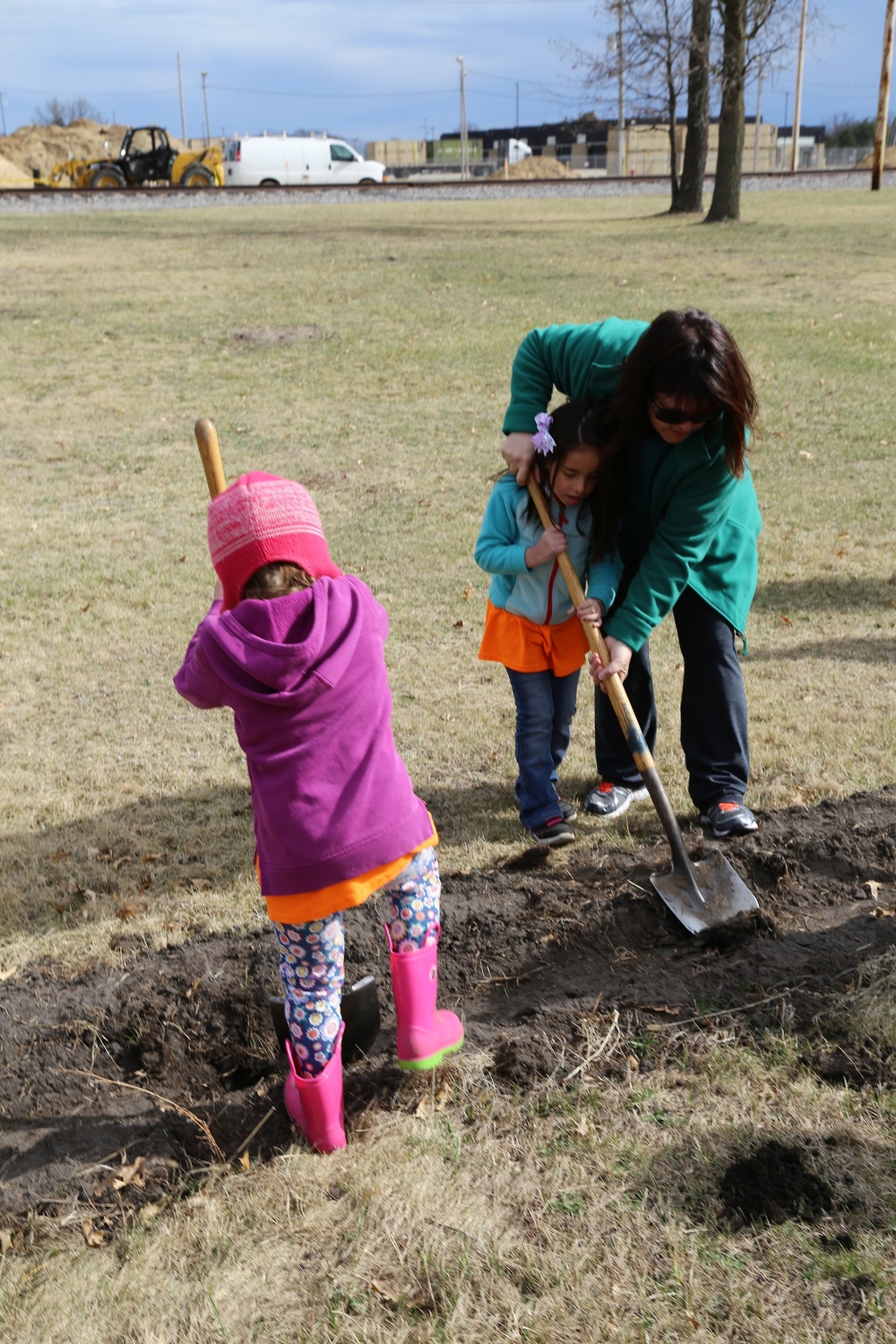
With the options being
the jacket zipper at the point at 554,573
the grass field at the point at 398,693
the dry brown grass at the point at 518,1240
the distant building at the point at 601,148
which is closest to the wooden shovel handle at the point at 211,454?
the jacket zipper at the point at 554,573

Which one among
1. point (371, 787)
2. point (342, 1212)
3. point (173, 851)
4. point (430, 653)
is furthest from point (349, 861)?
point (430, 653)

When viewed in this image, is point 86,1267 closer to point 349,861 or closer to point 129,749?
point 349,861

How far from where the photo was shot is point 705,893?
368cm

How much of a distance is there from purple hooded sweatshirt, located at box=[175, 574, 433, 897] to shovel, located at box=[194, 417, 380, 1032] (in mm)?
617

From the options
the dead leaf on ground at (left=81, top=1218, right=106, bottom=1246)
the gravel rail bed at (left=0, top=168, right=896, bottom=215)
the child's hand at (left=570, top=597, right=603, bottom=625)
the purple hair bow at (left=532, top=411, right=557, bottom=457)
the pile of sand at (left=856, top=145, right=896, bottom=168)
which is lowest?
the dead leaf on ground at (left=81, top=1218, right=106, bottom=1246)

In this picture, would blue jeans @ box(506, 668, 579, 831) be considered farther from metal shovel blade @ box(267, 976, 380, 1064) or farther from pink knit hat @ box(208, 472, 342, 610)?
pink knit hat @ box(208, 472, 342, 610)

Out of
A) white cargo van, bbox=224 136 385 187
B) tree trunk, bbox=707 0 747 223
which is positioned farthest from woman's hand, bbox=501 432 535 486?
white cargo van, bbox=224 136 385 187

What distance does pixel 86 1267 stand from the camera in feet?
8.25

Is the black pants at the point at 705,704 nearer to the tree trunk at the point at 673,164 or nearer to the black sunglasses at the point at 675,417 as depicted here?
the black sunglasses at the point at 675,417

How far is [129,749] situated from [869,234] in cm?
1992

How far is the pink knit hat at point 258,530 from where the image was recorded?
8.20ft

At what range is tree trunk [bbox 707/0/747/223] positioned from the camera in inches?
830

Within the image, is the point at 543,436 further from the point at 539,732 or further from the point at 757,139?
the point at 757,139

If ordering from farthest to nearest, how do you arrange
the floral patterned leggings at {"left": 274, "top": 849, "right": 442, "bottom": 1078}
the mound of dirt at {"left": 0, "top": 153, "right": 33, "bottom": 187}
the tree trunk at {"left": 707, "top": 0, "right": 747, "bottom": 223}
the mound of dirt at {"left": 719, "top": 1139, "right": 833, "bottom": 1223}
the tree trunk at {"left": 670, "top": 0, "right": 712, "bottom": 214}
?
the mound of dirt at {"left": 0, "top": 153, "right": 33, "bottom": 187} → the tree trunk at {"left": 670, "top": 0, "right": 712, "bottom": 214} → the tree trunk at {"left": 707, "top": 0, "right": 747, "bottom": 223} → the floral patterned leggings at {"left": 274, "top": 849, "right": 442, "bottom": 1078} → the mound of dirt at {"left": 719, "top": 1139, "right": 833, "bottom": 1223}
